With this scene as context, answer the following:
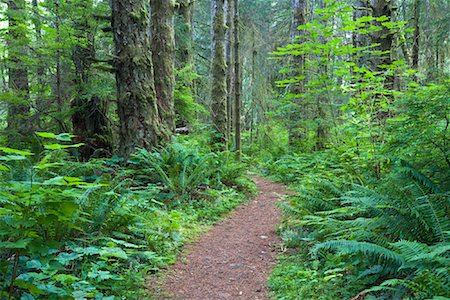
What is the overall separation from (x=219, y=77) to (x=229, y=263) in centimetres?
807

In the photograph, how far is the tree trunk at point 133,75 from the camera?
715 centimetres

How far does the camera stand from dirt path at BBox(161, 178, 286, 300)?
12.4 feet

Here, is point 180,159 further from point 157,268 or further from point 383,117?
point 383,117

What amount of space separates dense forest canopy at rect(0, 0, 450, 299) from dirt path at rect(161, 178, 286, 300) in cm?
24

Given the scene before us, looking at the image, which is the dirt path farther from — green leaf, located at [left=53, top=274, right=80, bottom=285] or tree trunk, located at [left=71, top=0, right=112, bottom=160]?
tree trunk, located at [left=71, top=0, right=112, bottom=160]

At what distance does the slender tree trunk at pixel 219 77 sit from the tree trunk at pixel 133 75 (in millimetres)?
4175

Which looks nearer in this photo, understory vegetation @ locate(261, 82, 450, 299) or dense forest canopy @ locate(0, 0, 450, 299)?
understory vegetation @ locate(261, 82, 450, 299)

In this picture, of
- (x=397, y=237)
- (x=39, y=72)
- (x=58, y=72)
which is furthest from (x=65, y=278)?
(x=39, y=72)

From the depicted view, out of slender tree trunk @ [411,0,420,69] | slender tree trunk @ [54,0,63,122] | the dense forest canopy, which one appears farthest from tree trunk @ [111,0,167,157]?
slender tree trunk @ [411,0,420,69]

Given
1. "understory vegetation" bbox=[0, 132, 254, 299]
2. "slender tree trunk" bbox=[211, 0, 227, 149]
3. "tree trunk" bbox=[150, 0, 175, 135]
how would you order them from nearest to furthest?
"understory vegetation" bbox=[0, 132, 254, 299] → "tree trunk" bbox=[150, 0, 175, 135] → "slender tree trunk" bbox=[211, 0, 227, 149]

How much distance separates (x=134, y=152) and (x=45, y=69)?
152 inches

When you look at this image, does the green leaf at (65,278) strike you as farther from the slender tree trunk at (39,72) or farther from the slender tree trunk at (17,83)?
the slender tree trunk at (39,72)

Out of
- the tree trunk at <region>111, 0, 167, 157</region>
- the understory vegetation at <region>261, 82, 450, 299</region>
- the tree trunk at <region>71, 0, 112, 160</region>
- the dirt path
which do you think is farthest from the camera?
the tree trunk at <region>71, 0, 112, 160</region>

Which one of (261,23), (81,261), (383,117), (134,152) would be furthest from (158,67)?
(261,23)
